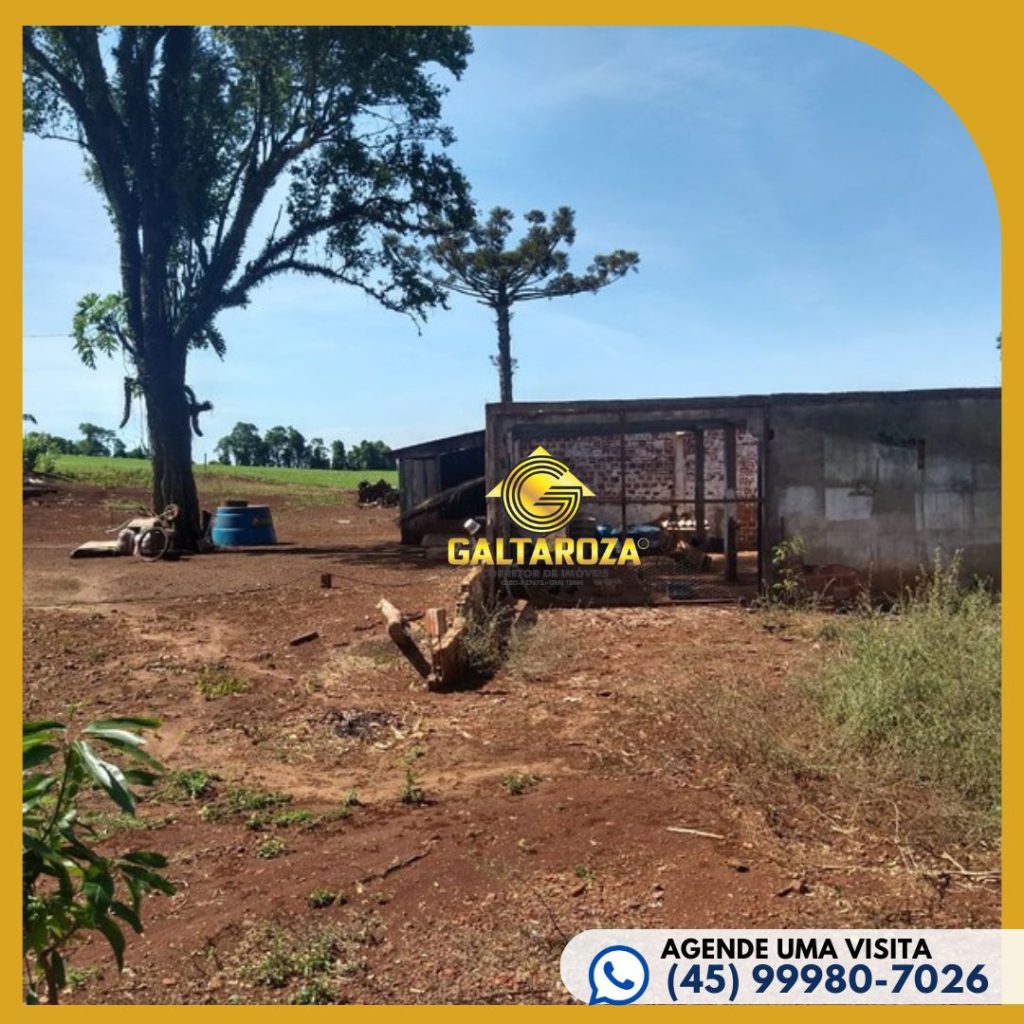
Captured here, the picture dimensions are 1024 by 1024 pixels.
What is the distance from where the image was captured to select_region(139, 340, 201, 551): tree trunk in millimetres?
16781

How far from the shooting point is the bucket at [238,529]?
1761 cm

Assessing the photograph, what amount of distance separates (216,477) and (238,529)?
24.6 m

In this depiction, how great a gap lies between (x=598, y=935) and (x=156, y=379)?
16.5m

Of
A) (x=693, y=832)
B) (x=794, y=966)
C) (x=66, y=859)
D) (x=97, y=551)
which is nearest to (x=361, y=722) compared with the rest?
(x=693, y=832)

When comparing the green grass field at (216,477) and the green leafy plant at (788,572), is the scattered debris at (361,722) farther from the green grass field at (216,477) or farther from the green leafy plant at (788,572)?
the green grass field at (216,477)

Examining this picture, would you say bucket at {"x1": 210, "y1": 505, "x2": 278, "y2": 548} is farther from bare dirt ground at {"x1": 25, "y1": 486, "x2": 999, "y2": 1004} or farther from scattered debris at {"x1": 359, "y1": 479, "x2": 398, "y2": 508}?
scattered debris at {"x1": 359, "y1": 479, "x2": 398, "y2": 508}

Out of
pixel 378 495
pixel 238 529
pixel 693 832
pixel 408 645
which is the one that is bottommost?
pixel 693 832

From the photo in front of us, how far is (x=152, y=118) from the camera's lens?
16156 mm

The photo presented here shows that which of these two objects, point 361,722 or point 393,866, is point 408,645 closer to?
point 361,722

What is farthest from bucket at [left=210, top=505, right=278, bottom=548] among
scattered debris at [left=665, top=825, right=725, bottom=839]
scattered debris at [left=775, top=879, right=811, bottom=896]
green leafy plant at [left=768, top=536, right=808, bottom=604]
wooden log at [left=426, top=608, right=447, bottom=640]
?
scattered debris at [left=775, top=879, right=811, bottom=896]

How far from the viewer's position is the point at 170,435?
1698cm

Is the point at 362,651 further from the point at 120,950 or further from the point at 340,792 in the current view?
the point at 120,950

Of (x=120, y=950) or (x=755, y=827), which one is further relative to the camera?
(x=755, y=827)

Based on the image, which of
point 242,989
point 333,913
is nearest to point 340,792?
point 333,913
